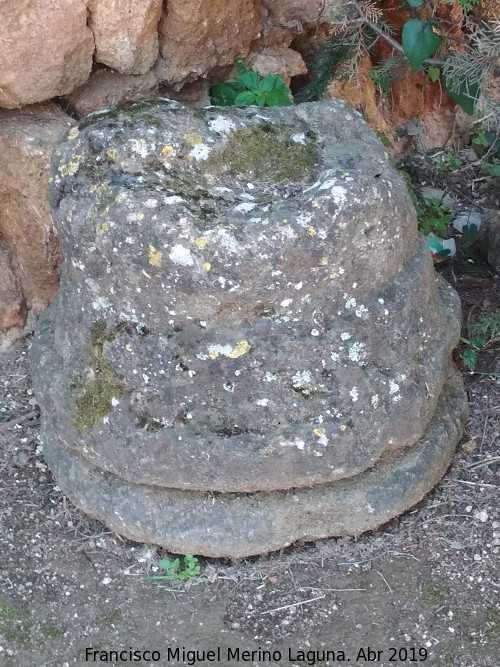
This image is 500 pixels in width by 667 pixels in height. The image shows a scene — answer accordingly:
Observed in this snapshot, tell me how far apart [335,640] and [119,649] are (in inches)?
22.1

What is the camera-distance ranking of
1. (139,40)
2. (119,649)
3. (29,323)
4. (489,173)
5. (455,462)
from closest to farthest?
(119,649)
(455,462)
(139,40)
(29,323)
(489,173)

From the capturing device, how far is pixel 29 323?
9.90ft

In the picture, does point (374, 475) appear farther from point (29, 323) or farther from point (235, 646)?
point (29, 323)

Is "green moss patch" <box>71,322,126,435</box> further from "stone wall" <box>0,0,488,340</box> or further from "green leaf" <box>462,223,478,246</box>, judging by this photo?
"green leaf" <box>462,223,478,246</box>

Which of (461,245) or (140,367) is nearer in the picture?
(140,367)

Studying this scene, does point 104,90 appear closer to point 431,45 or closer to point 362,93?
point 431,45

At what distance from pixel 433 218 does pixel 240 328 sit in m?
1.77

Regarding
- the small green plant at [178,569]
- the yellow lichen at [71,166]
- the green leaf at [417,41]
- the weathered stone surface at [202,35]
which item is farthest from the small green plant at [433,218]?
the small green plant at [178,569]

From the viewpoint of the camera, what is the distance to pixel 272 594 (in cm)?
219

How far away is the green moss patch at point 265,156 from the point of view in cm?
218

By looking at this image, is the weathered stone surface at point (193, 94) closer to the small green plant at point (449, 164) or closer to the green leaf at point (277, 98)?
the green leaf at point (277, 98)

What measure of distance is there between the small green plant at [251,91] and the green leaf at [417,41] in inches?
18.5

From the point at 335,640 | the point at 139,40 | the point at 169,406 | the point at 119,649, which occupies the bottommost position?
the point at 335,640

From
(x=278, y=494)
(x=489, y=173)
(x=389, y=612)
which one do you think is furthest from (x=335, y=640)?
(x=489, y=173)
